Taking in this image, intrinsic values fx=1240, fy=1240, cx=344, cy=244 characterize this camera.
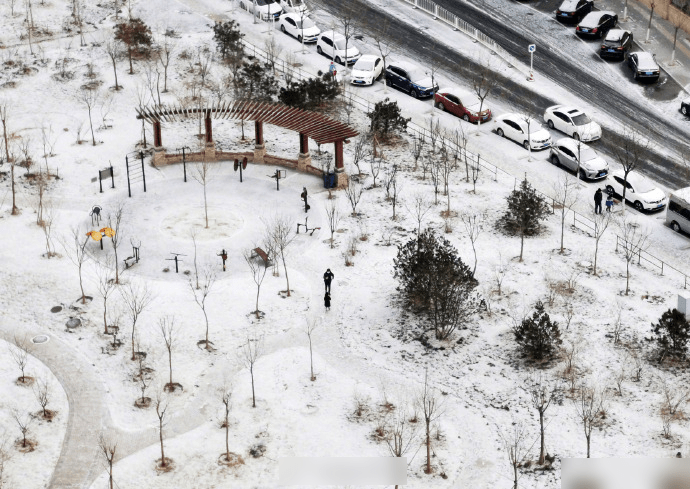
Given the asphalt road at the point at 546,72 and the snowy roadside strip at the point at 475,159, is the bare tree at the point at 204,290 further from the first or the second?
the asphalt road at the point at 546,72

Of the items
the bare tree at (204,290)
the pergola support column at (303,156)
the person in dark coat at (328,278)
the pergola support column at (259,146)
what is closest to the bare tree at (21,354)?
the bare tree at (204,290)

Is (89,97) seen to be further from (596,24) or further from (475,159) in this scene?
(596,24)

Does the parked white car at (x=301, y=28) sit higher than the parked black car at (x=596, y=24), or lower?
lower

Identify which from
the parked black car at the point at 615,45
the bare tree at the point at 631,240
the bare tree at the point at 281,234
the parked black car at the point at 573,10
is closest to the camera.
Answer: the bare tree at the point at 281,234

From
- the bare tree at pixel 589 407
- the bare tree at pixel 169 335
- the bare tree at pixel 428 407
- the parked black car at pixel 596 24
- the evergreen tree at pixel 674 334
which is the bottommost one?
the bare tree at pixel 169 335

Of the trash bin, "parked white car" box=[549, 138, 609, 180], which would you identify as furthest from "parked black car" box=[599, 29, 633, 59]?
the trash bin

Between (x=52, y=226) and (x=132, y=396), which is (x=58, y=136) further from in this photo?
(x=132, y=396)
